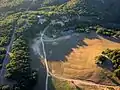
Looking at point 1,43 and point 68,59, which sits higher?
point 1,43

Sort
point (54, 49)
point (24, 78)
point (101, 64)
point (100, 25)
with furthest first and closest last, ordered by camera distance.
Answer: point (100, 25), point (54, 49), point (101, 64), point (24, 78)

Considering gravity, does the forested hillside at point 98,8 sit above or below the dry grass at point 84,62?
above

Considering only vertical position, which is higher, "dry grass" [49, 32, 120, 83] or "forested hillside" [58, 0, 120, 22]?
"forested hillside" [58, 0, 120, 22]

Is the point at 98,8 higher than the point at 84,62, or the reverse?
the point at 98,8

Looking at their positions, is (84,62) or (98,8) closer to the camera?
(84,62)

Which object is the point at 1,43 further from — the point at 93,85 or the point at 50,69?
the point at 93,85

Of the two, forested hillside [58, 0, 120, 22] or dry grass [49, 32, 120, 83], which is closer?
dry grass [49, 32, 120, 83]

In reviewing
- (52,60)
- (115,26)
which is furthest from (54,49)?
(115,26)

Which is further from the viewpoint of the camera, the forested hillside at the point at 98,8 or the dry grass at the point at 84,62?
the forested hillside at the point at 98,8

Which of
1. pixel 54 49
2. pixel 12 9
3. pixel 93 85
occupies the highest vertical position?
pixel 12 9

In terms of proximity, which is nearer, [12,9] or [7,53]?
[7,53]

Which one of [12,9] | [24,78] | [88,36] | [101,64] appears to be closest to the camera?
[24,78]
